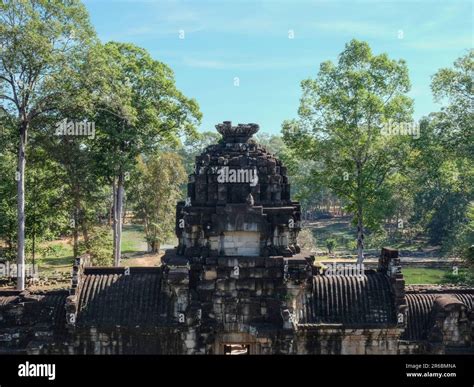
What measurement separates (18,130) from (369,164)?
17.2m

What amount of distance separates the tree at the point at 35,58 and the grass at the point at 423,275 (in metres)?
22.2

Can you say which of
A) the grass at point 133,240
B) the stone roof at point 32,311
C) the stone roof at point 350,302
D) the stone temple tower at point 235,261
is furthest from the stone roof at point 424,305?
the grass at point 133,240

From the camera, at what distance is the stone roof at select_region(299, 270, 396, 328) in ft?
48.1

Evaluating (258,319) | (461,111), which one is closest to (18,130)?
(258,319)

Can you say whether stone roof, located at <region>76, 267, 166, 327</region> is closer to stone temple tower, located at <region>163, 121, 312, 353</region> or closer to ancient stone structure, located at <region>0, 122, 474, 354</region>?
ancient stone structure, located at <region>0, 122, 474, 354</region>

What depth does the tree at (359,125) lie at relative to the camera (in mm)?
25594

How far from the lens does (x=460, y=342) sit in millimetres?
15039
